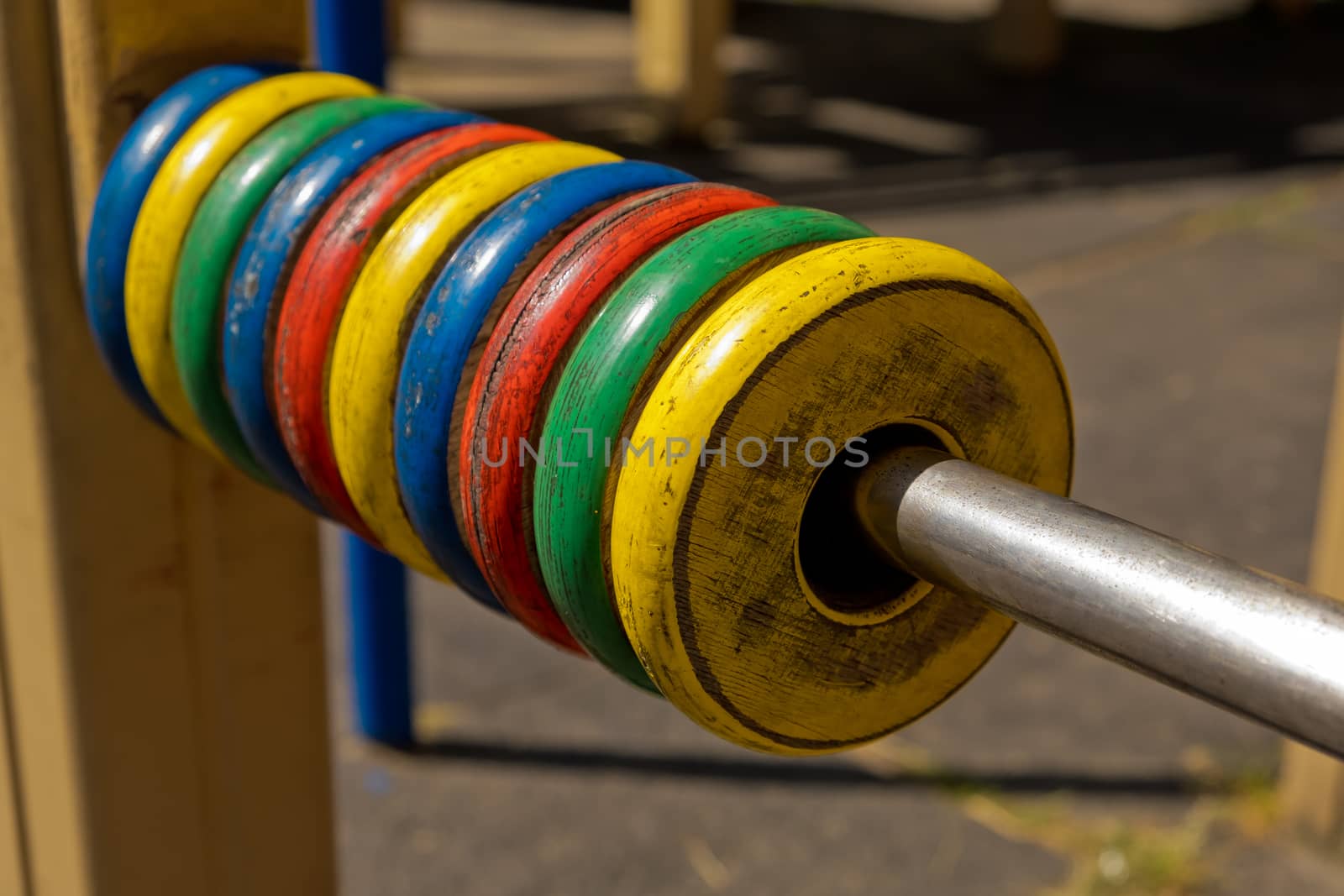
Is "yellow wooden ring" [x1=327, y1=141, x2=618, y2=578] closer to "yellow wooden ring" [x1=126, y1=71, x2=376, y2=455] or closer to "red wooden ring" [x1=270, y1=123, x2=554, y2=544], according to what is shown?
"red wooden ring" [x1=270, y1=123, x2=554, y2=544]

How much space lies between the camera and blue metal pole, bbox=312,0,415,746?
1.85m

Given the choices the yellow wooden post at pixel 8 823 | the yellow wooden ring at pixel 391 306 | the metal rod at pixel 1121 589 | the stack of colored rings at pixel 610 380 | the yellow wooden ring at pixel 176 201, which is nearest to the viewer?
the metal rod at pixel 1121 589

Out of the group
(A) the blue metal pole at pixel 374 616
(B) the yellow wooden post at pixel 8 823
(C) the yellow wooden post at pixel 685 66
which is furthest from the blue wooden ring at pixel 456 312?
(C) the yellow wooden post at pixel 685 66

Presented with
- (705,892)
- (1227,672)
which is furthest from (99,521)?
(705,892)

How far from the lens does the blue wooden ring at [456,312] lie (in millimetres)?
639

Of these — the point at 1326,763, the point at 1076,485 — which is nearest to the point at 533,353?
the point at 1326,763

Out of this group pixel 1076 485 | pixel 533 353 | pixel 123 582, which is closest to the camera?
pixel 533 353

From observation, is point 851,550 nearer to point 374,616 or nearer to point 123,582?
point 123,582

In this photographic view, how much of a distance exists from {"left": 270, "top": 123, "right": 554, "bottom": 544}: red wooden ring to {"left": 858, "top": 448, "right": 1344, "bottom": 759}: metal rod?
0.88 feet

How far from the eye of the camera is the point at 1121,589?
49 cm

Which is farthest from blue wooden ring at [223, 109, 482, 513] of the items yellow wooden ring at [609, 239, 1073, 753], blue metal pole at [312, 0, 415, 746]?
blue metal pole at [312, 0, 415, 746]

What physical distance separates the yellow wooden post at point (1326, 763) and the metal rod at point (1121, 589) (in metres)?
1.48

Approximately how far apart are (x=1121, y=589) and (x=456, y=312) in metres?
0.30

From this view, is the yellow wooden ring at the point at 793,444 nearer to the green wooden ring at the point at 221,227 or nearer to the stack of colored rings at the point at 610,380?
the stack of colored rings at the point at 610,380
